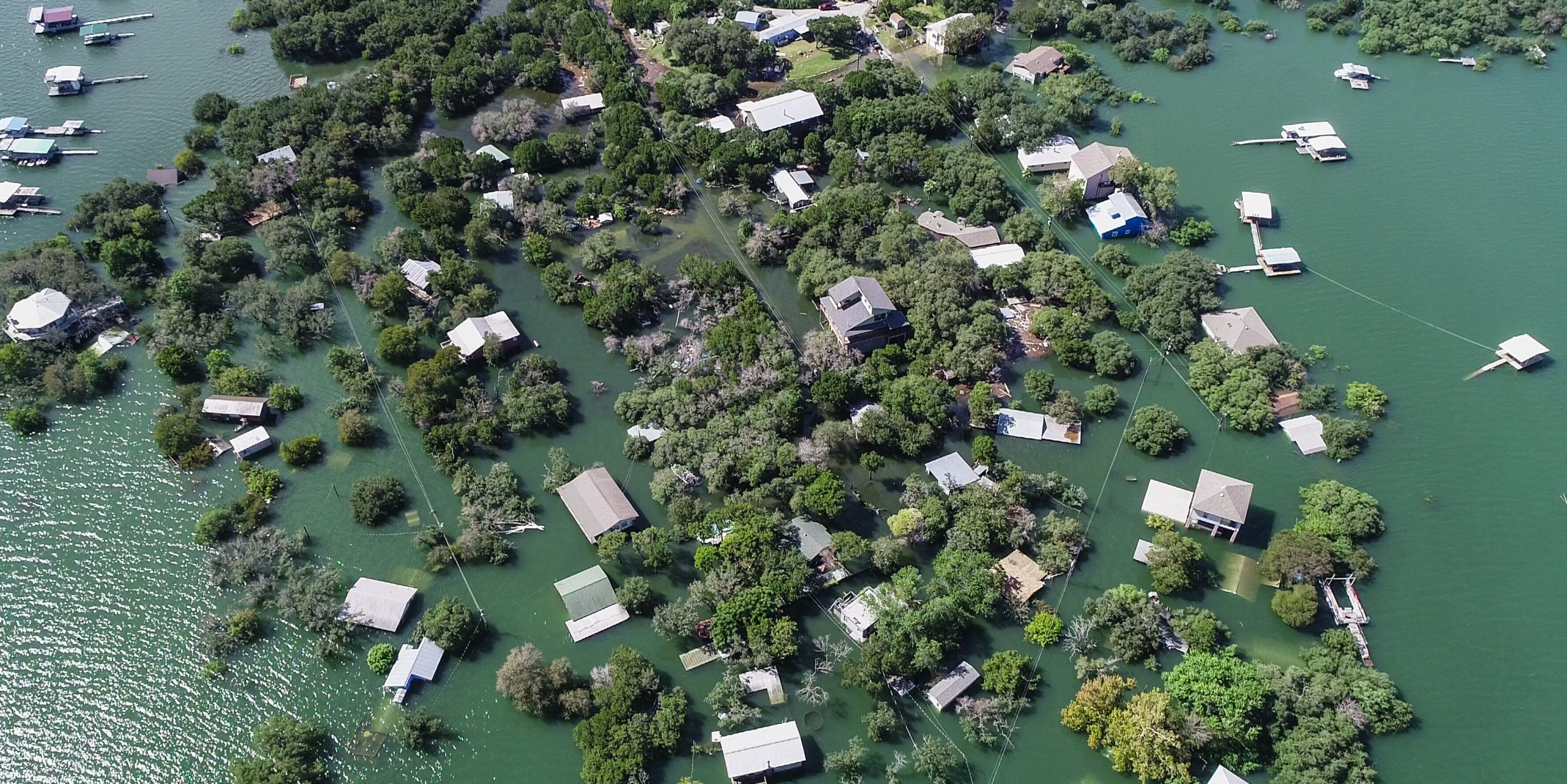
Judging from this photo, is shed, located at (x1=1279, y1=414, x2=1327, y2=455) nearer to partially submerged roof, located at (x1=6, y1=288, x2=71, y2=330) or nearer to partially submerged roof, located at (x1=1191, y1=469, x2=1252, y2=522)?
partially submerged roof, located at (x1=1191, y1=469, x2=1252, y2=522)

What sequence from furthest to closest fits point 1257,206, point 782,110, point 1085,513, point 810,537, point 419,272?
1. point 782,110
2. point 1257,206
3. point 419,272
4. point 1085,513
5. point 810,537

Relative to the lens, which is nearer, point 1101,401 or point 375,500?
point 375,500

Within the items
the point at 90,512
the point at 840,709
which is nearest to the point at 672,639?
the point at 840,709

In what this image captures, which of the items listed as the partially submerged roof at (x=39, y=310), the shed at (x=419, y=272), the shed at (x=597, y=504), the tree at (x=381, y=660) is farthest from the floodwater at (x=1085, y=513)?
the partially submerged roof at (x=39, y=310)

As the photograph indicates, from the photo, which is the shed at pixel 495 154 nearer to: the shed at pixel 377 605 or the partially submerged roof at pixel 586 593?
the shed at pixel 377 605

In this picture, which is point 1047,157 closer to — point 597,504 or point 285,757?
point 597,504

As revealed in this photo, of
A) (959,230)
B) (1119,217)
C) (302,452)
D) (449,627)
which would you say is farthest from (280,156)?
(1119,217)
